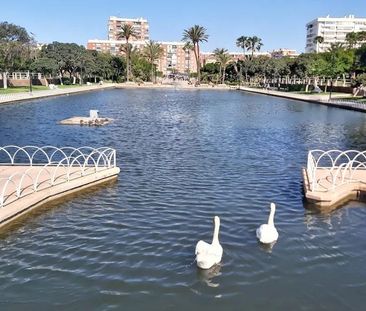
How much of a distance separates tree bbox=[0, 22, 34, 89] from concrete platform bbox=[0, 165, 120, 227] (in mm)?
61312

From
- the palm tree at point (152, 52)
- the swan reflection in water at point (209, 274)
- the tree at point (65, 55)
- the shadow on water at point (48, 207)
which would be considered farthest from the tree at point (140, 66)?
the swan reflection in water at point (209, 274)

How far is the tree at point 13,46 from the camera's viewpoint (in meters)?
74.4

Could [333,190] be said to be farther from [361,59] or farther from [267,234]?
[361,59]

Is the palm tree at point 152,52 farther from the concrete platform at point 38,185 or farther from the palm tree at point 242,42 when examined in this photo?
the concrete platform at point 38,185

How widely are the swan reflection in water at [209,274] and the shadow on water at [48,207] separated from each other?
5.14 m

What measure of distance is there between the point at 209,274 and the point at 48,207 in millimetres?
6273

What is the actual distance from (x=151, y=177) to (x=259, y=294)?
9.59 m

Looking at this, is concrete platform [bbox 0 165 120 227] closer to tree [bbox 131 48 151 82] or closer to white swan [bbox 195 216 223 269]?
white swan [bbox 195 216 223 269]

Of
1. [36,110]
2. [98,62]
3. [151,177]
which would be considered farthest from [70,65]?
[151,177]

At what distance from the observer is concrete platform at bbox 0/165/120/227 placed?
502 inches

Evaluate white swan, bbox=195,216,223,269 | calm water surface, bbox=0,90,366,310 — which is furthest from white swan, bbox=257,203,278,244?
white swan, bbox=195,216,223,269

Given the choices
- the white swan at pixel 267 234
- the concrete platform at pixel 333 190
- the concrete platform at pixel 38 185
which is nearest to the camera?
the white swan at pixel 267 234

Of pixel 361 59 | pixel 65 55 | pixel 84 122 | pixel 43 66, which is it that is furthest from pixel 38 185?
pixel 65 55

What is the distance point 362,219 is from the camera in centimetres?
1343
